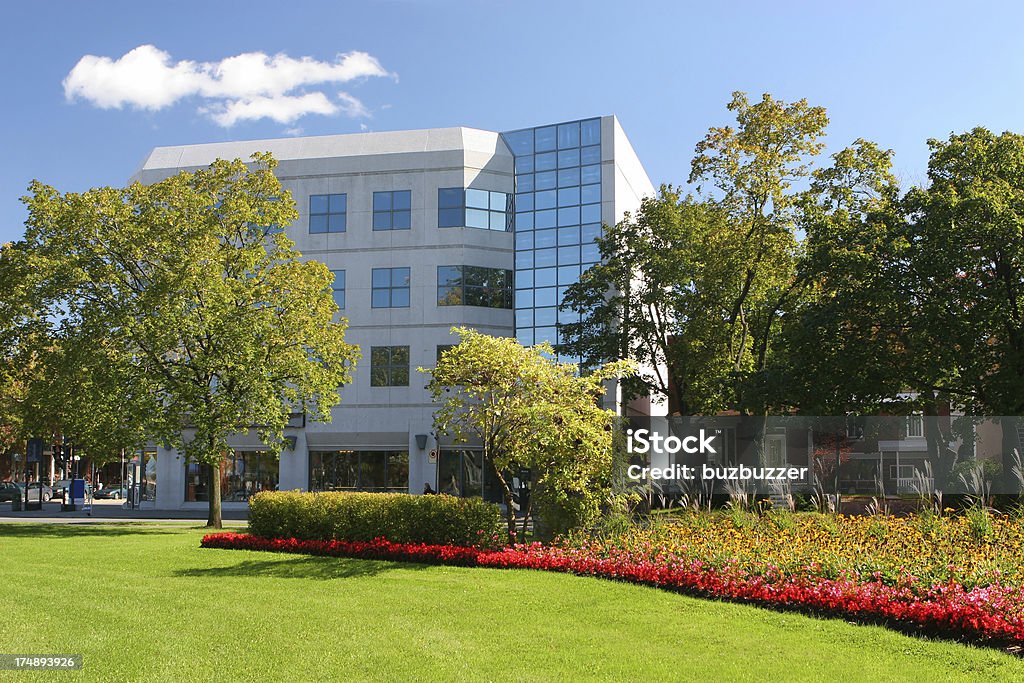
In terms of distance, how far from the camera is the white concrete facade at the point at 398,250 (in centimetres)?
4066

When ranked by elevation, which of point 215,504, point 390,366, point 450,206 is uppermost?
point 450,206

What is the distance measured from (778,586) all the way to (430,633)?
4.75m

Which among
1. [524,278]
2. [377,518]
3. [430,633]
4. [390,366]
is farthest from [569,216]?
[430,633]

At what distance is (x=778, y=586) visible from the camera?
38.6 feet

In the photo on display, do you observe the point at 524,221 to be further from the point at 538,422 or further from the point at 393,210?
the point at 538,422

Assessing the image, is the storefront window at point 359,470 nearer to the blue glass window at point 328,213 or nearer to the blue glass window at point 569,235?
the blue glass window at point 328,213

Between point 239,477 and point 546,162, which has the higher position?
point 546,162

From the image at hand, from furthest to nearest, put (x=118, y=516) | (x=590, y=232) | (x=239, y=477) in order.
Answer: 1. (x=239, y=477)
2. (x=590, y=232)
3. (x=118, y=516)

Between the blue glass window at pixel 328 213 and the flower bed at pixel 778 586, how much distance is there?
26.7 meters

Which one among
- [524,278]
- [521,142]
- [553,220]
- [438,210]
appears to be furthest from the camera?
[521,142]

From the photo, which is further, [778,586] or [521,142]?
[521,142]

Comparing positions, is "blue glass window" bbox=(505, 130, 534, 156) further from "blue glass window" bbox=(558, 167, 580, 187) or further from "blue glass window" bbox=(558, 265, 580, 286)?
"blue glass window" bbox=(558, 265, 580, 286)

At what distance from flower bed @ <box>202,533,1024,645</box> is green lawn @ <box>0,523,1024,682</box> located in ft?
1.47

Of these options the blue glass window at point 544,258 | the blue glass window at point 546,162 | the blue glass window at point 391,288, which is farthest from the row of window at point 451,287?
the blue glass window at point 546,162
